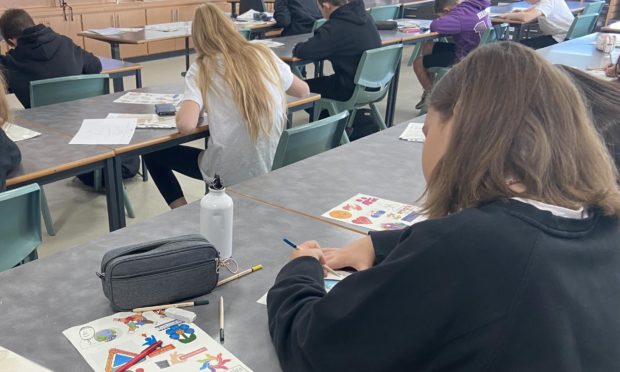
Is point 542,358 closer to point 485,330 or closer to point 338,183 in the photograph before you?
point 485,330

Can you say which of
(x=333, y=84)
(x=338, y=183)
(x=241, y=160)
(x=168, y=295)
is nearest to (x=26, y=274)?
(x=168, y=295)

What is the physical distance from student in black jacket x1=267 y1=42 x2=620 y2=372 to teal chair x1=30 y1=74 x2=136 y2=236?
2457mm

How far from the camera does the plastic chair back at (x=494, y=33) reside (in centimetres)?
529

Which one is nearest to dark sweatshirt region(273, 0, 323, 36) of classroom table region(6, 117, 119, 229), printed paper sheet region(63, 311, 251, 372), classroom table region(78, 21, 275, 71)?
classroom table region(78, 21, 275, 71)

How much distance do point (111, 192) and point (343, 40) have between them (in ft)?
7.46

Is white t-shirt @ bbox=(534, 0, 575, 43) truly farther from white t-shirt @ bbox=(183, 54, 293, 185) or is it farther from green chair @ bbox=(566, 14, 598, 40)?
white t-shirt @ bbox=(183, 54, 293, 185)

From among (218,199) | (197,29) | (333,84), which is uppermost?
(197,29)

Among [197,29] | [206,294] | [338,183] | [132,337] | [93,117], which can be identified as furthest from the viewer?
[93,117]

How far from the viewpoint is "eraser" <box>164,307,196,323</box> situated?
1.18 metres

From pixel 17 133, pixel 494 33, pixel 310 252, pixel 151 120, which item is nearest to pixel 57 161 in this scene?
pixel 17 133

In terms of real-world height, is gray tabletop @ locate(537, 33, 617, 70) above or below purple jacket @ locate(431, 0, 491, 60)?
below

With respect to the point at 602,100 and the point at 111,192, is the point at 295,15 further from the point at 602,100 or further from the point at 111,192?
the point at 602,100

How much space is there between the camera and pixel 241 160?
263 cm

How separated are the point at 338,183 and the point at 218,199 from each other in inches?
24.7
